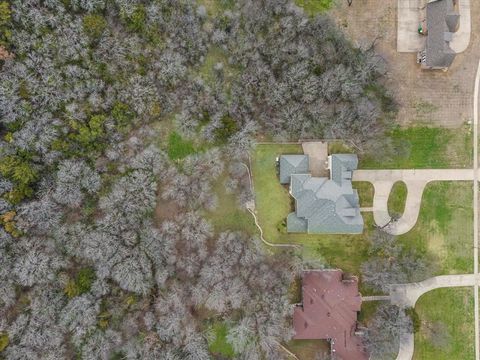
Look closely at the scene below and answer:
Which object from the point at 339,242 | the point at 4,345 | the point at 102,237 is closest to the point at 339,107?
the point at 339,242

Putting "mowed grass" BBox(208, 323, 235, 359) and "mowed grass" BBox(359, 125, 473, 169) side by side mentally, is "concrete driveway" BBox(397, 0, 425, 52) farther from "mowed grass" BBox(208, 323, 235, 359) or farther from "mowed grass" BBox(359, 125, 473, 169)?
"mowed grass" BBox(208, 323, 235, 359)

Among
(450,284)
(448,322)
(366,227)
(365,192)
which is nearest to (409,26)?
(365,192)

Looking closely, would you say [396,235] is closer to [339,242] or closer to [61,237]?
[339,242]

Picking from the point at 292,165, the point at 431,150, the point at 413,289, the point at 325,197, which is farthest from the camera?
the point at 431,150

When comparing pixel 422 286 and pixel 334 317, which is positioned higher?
pixel 422 286

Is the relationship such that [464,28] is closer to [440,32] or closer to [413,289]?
[440,32]

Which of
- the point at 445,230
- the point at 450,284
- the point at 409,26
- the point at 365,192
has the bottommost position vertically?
the point at 450,284
